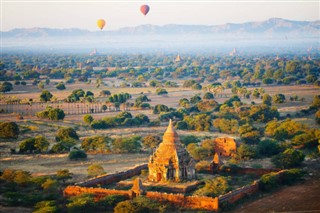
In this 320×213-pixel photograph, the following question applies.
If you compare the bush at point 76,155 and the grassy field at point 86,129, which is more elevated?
the bush at point 76,155

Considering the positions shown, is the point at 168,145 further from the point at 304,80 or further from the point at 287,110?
the point at 304,80

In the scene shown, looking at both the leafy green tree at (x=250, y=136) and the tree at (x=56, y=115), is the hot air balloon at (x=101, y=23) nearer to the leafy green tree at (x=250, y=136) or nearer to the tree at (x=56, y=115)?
the tree at (x=56, y=115)

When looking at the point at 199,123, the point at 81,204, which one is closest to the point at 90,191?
the point at 81,204

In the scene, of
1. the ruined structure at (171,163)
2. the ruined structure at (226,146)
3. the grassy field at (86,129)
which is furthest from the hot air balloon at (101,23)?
the ruined structure at (171,163)

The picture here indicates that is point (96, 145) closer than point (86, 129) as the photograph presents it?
Yes

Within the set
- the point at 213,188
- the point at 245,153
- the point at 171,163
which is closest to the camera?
the point at 213,188

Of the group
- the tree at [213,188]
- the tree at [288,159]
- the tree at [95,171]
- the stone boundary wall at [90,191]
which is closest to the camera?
the tree at [213,188]

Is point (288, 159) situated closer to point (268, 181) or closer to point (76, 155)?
point (268, 181)
